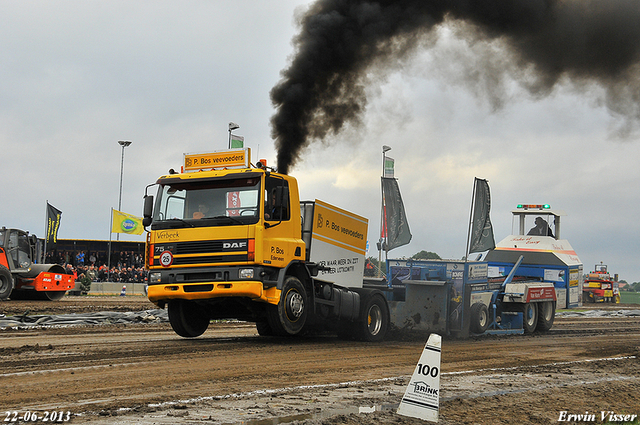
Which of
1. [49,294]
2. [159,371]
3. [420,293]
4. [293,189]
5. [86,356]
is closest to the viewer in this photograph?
[159,371]

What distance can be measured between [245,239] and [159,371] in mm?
3128

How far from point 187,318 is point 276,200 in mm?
3262

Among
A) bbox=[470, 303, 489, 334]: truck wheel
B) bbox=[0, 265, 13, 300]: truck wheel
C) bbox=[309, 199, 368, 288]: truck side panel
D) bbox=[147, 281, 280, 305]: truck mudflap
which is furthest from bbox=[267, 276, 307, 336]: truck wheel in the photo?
bbox=[0, 265, 13, 300]: truck wheel

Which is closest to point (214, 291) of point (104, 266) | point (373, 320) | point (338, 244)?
point (338, 244)

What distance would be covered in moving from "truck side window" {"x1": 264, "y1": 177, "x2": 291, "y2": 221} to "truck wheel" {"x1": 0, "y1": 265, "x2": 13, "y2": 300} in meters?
16.6

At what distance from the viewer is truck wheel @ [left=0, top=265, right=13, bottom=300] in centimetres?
2361

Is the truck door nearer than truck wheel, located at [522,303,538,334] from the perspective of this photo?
No

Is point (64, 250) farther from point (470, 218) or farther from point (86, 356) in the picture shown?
point (86, 356)

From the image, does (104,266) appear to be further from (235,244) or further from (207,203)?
(235,244)

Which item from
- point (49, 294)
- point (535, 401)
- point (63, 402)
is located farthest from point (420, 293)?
point (49, 294)

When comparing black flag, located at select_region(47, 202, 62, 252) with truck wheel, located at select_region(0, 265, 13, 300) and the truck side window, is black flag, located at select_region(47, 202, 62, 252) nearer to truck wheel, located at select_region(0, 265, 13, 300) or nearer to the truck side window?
truck wheel, located at select_region(0, 265, 13, 300)

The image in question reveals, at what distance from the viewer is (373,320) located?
14.0 m

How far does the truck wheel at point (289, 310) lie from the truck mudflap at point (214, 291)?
226 millimetres

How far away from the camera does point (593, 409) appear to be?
22.5 feet
